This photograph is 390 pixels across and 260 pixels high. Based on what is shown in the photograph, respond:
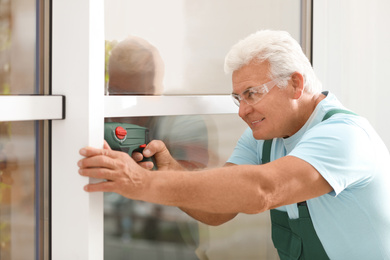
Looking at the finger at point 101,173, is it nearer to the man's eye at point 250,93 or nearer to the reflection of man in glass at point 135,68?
the reflection of man in glass at point 135,68

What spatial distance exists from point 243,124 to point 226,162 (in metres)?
0.22

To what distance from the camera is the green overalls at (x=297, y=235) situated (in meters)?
1.56

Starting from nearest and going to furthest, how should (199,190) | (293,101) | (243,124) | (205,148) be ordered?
(199,190) < (293,101) < (205,148) < (243,124)

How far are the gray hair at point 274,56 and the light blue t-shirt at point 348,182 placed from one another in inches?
5.7

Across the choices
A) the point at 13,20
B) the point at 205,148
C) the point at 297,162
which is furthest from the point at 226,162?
the point at 13,20

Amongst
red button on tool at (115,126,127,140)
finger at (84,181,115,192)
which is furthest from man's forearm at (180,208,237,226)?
finger at (84,181,115,192)

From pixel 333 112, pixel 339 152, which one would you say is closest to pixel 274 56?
pixel 333 112

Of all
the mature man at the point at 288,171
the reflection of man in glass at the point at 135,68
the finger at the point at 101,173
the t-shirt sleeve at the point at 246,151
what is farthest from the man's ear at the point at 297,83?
the finger at the point at 101,173

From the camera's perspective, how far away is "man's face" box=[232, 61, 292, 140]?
1.50 metres

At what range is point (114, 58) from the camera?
144 cm

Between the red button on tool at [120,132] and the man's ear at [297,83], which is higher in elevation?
the man's ear at [297,83]

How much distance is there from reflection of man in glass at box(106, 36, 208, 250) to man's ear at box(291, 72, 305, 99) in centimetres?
36

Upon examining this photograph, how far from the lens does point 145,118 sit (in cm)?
152

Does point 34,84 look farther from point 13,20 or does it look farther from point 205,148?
point 205,148
